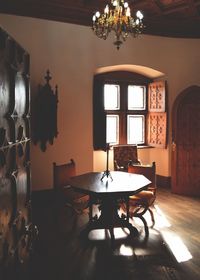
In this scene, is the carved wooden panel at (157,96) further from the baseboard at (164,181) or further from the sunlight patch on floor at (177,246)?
the sunlight patch on floor at (177,246)

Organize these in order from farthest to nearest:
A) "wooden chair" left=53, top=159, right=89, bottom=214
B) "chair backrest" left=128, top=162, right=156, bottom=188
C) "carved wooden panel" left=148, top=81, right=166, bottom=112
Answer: "carved wooden panel" left=148, top=81, right=166, bottom=112
"chair backrest" left=128, top=162, right=156, bottom=188
"wooden chair" left=53, top=159, right=89, bottom=214

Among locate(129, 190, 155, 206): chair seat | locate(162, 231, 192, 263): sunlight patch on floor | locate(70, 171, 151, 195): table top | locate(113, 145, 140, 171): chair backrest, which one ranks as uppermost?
locate(113, 145, 140, 171): chair backrest

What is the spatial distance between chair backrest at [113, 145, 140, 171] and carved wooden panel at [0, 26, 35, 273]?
3.32 meters

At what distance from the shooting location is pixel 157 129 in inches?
241

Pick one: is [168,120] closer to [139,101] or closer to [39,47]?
[139,101]

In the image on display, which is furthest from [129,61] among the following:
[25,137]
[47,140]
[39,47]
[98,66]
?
[25,137]

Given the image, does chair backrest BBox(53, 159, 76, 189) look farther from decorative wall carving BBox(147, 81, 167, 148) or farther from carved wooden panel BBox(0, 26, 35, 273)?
decorative wall carving BBox(147, 81, 167, 148)

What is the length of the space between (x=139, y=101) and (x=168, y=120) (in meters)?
0.81

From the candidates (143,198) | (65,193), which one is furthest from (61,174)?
(143,198)

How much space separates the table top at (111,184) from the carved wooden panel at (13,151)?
1054 millimetres

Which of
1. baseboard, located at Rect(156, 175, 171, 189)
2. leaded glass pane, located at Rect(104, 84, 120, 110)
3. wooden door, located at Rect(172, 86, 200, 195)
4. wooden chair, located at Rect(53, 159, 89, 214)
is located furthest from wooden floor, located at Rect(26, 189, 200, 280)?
leaded glass pane, located at Rect(104, 84, 120, 110)

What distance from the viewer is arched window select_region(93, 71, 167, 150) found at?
569 cm

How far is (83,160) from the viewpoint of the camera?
5449 millimetres

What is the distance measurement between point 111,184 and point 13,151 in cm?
182
